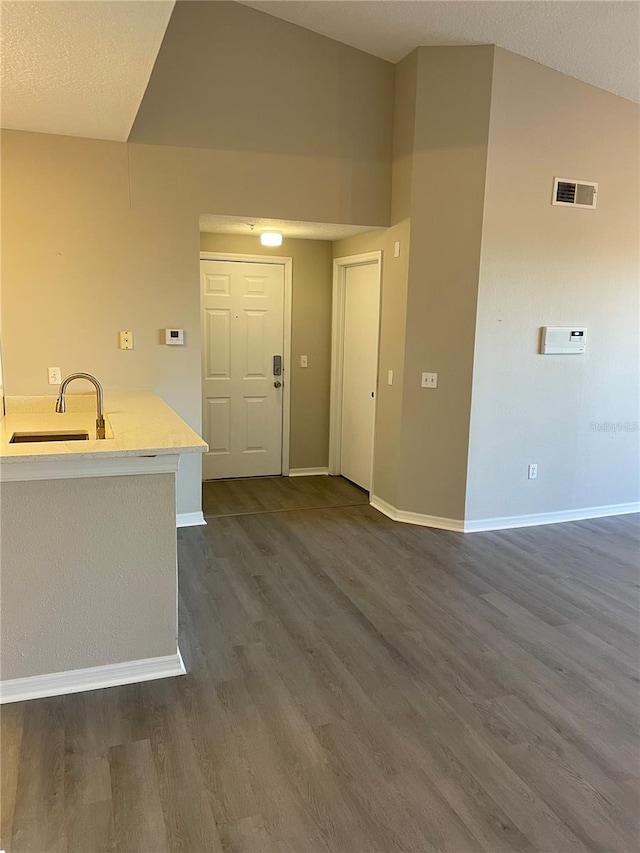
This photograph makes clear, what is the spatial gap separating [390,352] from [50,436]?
2534mm

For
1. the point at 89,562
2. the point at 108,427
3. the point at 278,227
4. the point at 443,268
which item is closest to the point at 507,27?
the point at 443,268

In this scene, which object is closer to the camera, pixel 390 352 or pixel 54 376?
pixel 54 376

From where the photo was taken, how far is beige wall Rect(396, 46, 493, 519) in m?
3.97

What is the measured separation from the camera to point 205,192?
4086mm

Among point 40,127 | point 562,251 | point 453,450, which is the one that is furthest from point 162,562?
point 562,251

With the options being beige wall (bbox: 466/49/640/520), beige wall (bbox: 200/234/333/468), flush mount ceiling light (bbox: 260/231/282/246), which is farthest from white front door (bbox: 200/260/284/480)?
beige wall (bbox: 466/49/640/520)

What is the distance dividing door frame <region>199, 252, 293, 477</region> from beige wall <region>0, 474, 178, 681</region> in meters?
2.98

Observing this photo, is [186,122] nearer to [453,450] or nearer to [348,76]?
[348,76]

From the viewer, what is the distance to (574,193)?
427 centimetres

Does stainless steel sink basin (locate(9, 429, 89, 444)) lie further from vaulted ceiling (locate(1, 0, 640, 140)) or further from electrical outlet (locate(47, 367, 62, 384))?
vaulted ceiling (locate(1, 0, 640, 140))

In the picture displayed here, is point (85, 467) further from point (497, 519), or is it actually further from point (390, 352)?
point (497, 519)

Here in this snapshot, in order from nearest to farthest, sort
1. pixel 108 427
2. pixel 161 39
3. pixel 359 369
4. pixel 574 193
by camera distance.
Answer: pixel 161 39, pixel 108 427, pixel 574 193, pixel 359 369

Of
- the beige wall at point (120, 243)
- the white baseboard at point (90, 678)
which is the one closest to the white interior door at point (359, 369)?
the beige wall at point (120, 243)

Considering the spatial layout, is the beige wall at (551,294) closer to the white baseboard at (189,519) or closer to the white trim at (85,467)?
the white baseboard at (189,519)
